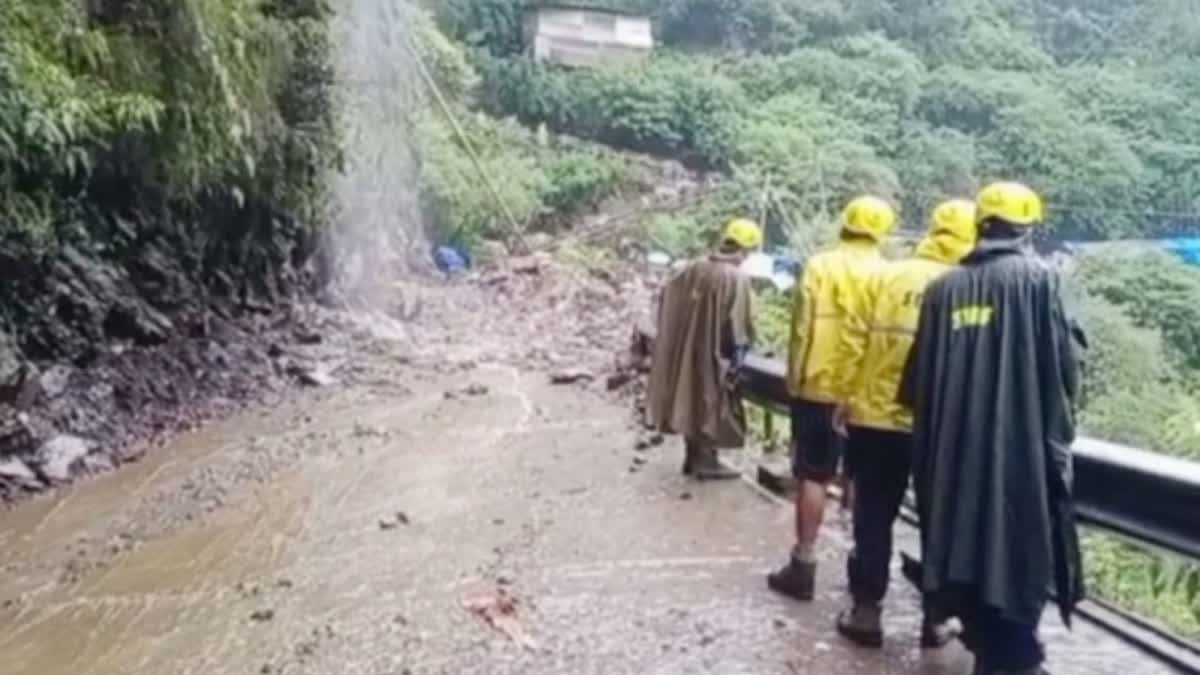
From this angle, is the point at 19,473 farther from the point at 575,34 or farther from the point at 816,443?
the point at 575,34

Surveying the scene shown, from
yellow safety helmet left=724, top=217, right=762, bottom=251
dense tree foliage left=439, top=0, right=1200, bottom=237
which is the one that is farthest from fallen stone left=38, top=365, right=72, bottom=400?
dense tree foliage left=439, top=0, right=1200, bottom=237

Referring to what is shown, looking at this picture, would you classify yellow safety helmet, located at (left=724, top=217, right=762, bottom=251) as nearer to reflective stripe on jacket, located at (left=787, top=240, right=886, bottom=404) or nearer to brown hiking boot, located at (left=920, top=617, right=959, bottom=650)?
reflective stripe on jacket, located at (left=787, top=240, right=886, bottom=404)

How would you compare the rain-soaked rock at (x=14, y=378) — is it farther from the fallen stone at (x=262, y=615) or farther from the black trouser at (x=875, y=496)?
the black trouser at (x=875, y=496)

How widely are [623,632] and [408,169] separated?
24.8 m

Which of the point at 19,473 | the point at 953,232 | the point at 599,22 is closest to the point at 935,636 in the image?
the point at 953,232

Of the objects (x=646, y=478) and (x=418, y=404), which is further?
(x=418, y=404)

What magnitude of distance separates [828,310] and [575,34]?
44222 mm

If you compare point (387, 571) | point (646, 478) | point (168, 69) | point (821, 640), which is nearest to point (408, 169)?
point (168, 69)

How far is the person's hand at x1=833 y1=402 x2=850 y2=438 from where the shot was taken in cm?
556

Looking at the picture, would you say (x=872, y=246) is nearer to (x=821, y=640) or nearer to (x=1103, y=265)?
(x=821, y=640)

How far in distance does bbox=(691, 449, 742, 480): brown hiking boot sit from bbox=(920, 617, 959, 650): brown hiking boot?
3.70 metres

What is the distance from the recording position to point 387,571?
23.9 ft

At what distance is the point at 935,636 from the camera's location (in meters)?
5.46

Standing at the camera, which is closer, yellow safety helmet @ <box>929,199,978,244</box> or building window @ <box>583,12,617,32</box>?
yellow safety helmet @ <box>929,199,978,244</box>
